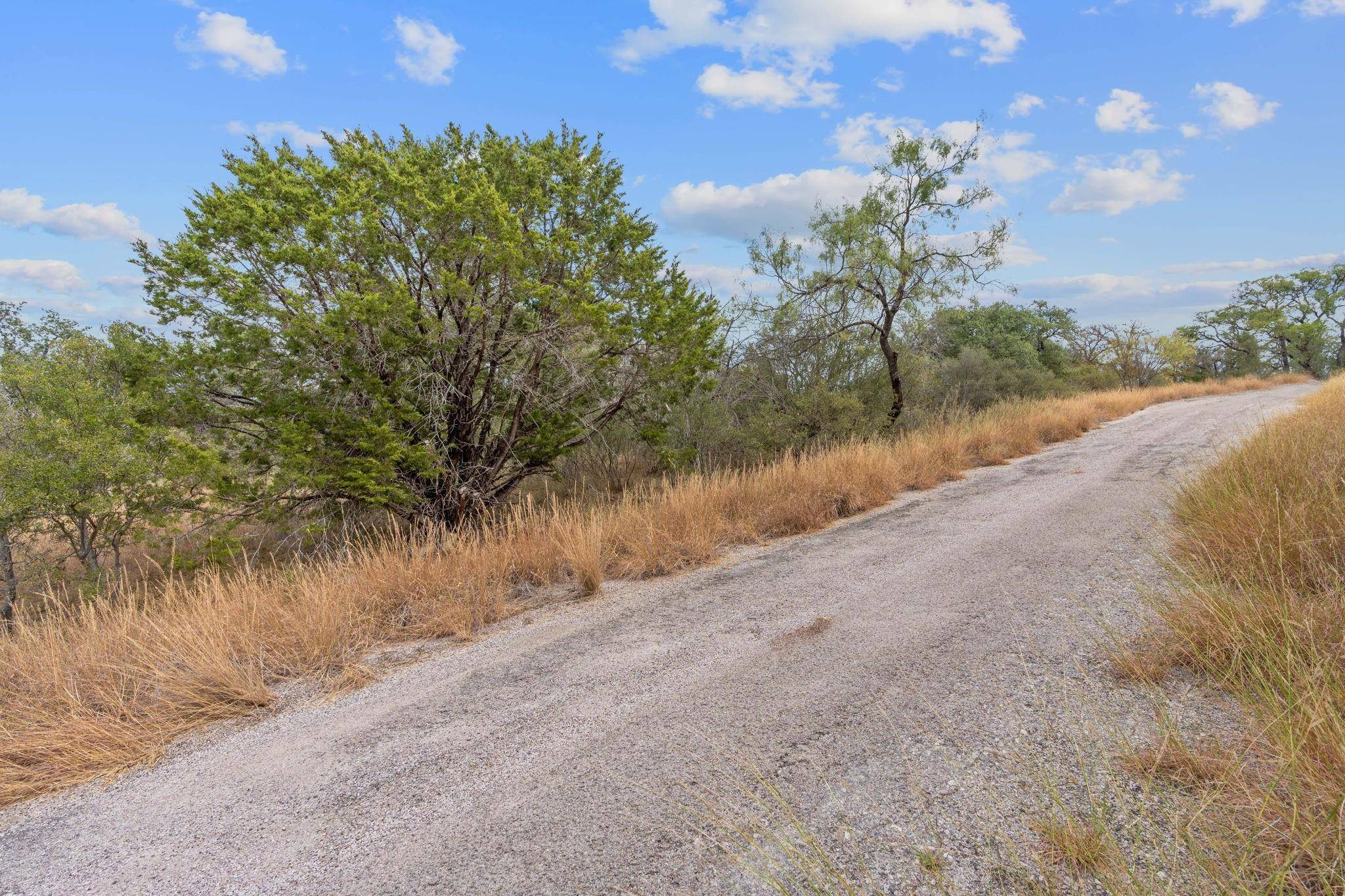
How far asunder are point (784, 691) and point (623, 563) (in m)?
2.72

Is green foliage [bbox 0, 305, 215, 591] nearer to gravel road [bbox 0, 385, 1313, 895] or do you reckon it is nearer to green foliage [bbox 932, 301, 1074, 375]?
gravel road [bbox 0, 385, 1313, 895]

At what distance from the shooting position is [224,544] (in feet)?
24.7

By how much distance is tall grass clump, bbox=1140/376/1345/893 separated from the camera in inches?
65.2

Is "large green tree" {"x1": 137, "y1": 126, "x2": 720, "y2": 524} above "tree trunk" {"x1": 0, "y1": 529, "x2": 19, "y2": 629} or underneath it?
above

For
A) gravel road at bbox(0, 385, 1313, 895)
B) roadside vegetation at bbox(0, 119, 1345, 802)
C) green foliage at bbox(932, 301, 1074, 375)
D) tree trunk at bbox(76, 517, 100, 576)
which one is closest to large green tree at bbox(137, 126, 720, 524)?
roadside vegetation at bbox(0, 119, 1345, 802)

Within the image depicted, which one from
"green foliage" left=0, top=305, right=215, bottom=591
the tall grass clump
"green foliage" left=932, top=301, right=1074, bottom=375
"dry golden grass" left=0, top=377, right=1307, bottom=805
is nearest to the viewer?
the tall grass clump

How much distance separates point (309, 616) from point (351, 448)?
4.28 metres

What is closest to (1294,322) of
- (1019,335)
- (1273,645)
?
(1019,335)

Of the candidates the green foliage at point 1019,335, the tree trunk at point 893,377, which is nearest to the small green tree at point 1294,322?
the green foliage at point 1019,335

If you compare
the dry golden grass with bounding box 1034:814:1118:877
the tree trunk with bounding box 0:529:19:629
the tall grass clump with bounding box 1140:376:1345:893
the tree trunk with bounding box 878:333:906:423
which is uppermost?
the tree trunk with bounding box 878:333:906:423

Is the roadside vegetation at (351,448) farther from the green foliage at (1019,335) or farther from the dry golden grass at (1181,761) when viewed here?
the green foliage at (1019,335)

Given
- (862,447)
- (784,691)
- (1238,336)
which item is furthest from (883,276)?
(1238,336)

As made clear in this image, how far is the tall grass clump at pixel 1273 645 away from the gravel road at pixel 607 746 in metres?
0.53

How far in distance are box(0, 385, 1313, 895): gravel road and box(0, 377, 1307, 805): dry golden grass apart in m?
0.30
